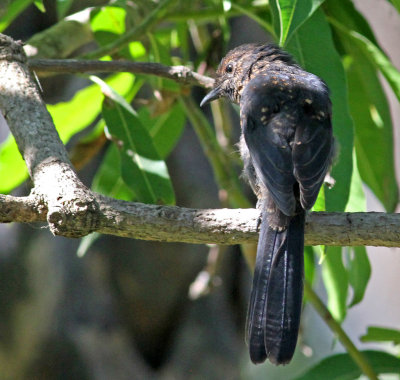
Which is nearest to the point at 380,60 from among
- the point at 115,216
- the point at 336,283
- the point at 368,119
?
the point at 368,119

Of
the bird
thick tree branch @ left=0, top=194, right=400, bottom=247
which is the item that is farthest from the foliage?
thick tree branch @ left=0, top=194, right=400, bottom=247

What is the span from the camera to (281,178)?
243 centimetres

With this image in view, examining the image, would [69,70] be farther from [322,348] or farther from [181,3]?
[322,348]

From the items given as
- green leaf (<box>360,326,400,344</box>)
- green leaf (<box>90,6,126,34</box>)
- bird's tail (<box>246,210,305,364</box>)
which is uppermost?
green leaf (<box>90,6,126,34</box>)

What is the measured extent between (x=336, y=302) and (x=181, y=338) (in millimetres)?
1911

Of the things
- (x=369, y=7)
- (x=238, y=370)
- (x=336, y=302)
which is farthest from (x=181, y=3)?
(x=369, y=7)

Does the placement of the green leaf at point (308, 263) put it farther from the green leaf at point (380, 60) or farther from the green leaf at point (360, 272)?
the green leaf at point (380, 60)

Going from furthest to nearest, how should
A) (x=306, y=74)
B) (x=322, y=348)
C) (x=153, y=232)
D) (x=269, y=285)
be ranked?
1. (x=322, y=348)
2. (x=306, y=74)
3. (x=269, y=285)
4. (x=153, y=232)

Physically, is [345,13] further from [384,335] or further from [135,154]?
[384,335]

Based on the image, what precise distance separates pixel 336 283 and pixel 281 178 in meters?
1.00

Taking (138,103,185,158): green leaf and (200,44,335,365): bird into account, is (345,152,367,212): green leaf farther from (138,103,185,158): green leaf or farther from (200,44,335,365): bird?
(138,103,185,158): green leaf

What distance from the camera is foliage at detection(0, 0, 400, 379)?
2760mm

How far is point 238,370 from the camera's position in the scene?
16.2 ft

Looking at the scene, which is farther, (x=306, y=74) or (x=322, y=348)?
(x=322, y=348)
